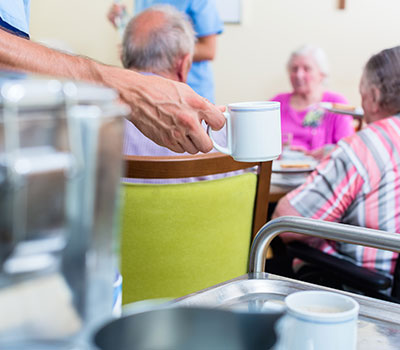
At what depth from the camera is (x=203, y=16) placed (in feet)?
9.73

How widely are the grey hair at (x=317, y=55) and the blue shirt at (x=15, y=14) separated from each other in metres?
3.08

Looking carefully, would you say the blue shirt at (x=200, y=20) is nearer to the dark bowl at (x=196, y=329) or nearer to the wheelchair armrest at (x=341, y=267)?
the wheelchair armrest at (x=341, y=267)

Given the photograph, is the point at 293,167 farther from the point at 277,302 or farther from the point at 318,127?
the point at 277,302

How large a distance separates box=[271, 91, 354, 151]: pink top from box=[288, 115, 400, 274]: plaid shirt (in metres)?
1.70

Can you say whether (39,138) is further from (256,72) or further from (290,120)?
(256,72)

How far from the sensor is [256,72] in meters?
4.56

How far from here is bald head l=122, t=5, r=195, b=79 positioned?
2039 mm

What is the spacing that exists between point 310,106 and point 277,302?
3231 mm

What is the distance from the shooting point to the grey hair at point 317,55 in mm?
4023

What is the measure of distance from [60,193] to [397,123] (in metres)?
1.77

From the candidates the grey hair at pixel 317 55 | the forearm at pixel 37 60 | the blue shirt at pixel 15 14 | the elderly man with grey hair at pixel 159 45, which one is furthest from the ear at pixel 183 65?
the grey hair at pixel 317 55

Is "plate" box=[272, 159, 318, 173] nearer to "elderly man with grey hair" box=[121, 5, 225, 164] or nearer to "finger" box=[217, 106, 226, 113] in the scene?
"elderly man with grey hair" box=[121, 5, 225, 164]

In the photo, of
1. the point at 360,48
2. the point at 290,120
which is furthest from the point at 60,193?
the point at 360,48

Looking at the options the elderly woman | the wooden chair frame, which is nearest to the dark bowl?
the wooden chair frame
